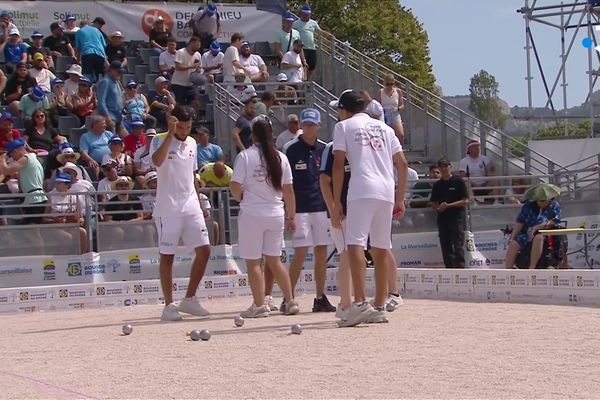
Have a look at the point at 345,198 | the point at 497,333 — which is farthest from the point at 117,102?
the point at 497,333

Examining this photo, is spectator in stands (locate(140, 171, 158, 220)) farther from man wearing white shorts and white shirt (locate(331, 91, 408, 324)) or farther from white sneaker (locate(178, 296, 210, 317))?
man wearing white shorts and white shirt (locate(331, 91, 408, 324))

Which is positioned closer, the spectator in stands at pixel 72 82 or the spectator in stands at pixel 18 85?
the spectator in stands at pixel 18 85

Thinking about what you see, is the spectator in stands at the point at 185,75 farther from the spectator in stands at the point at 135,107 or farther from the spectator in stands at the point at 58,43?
the spectator in stands at the point at 58,43

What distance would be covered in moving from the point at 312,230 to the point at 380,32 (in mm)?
40376

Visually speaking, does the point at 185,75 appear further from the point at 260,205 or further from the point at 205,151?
the point at 260,205

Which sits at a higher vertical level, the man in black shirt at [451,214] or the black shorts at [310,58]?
the black shorts at [310,58]

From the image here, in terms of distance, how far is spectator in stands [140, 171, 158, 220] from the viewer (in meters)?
16.7

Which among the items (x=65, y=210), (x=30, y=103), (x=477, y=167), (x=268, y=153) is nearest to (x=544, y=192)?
(x=477, y=167)

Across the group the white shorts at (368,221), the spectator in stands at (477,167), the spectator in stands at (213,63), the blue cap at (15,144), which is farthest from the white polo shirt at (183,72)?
the white shorts at (368,221)

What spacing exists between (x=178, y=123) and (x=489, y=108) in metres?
62.7

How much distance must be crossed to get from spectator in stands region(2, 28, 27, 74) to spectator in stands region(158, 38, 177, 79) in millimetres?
2558

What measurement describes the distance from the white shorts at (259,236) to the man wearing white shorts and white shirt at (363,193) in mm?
1286

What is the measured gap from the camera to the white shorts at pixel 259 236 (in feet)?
35.9

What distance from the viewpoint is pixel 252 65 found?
2138 centimetres
